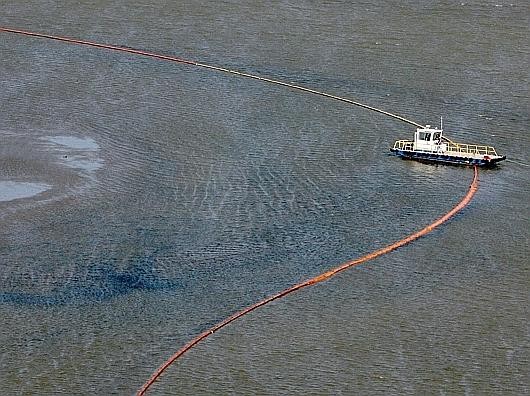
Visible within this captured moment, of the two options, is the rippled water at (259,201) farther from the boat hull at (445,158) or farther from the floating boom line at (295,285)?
the boat hull at (445,158)

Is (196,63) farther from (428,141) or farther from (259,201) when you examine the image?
(259,201)

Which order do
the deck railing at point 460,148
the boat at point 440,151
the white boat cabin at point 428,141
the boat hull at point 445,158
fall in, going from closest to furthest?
the boat hull at point 445,158 → the boat at point 440,151 → the white boat cabin at point 428,141 → the deck railing at point 460,148

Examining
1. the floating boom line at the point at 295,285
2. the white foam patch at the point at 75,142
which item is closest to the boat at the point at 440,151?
the floating boom line at the point at 295,285

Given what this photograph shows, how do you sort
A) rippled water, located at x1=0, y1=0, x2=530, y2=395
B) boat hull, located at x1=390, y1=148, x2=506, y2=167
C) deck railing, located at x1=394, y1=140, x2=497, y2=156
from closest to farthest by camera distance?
1. rippled water, located at x1=0, y1=0, x2=530, y2=395
2. boat hull, located at x1=390, y1=148, x2=506, y2=167
3. deck railing, located at x1=394, y1=140, x2=497, y2=156

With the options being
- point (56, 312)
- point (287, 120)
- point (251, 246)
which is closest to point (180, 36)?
point (287, 120)

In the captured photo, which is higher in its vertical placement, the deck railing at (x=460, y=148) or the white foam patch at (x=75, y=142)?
the deck railing at (x=460, y=148)

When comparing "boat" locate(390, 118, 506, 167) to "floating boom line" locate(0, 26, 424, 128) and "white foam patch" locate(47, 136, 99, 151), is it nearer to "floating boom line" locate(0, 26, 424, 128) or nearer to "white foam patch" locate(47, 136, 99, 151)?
"floating boom line" locate(0, 26, 424, 128)

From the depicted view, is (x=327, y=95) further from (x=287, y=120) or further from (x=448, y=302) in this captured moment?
(x=448, y=302)

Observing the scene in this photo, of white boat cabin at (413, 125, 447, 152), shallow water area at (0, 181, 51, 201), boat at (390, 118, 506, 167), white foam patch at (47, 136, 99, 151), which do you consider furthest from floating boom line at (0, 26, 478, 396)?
shallow water area at (0, 181, 51, 201)
